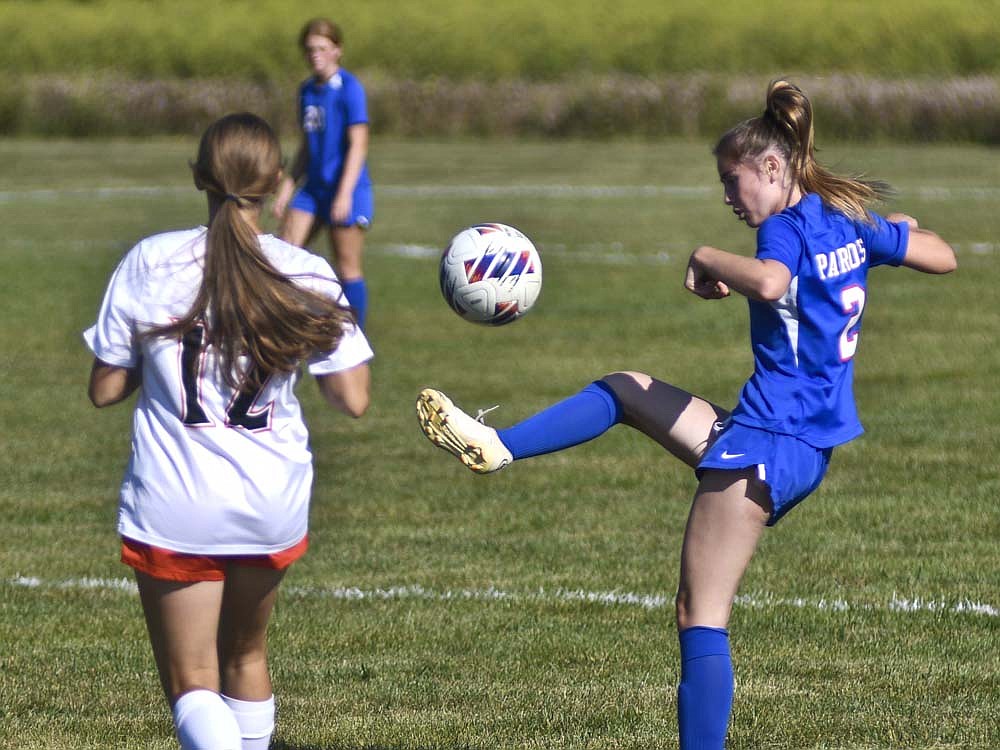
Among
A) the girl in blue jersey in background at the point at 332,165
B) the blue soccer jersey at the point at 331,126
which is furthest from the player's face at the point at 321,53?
the blue soccer jersey at the point at 331,126

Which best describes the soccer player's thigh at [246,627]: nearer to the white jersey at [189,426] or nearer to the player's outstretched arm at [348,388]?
the white jersey at [189,426]

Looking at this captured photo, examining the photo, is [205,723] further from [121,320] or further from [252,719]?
[121,320]

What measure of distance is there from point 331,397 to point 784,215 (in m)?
1.33

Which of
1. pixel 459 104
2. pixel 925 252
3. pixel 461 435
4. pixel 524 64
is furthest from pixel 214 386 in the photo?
pixel 524 64

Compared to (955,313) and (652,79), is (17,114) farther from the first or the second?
(955,313)

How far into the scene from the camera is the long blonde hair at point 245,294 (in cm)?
420

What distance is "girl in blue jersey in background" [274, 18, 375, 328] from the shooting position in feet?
42.9

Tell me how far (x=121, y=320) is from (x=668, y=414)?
174 cm

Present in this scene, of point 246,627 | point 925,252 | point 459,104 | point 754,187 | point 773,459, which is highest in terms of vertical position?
point 754,187

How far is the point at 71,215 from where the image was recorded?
23.8m

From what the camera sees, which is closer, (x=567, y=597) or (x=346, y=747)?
(x=346, y=747)

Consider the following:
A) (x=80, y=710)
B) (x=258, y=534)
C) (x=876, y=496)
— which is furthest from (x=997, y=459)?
(x=258, y=534)

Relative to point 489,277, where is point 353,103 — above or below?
below

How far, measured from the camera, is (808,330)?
4848 millimetres
